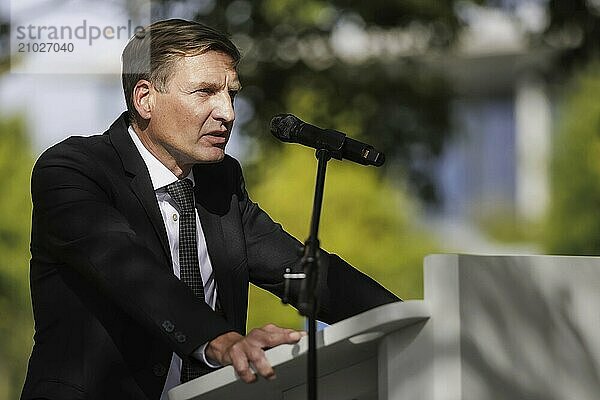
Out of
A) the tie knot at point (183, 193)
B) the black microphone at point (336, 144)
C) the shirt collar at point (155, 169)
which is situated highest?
the shirt collar at point (155, 169)

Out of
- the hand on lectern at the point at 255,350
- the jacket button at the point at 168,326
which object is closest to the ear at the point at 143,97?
the jacket button at the point at 168,326

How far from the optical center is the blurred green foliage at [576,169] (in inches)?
172

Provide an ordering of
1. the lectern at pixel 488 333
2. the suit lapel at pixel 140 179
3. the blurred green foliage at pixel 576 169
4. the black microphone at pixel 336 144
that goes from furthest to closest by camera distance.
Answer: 1. the blurred green foliage at pixel 576 169
2. the suit lapel at pixel 140 179
3. the black microphone at pixel 336 144
4. the lectern at pixel 488 333

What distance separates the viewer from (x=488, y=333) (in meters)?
1.34

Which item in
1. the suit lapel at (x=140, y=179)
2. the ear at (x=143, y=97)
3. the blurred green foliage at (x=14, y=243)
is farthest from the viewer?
the blurred green foliage at (x=14, y=243)

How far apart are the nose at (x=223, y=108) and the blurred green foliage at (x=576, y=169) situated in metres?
2.43

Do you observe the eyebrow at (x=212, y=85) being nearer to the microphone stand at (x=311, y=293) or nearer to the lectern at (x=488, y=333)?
the microphone stand at (x=311, y=293)

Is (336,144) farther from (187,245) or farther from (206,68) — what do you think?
(206,68)

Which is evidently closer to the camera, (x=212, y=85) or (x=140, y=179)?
(x=140, y=179)

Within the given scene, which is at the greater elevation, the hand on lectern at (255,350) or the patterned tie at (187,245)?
the patterned tie at (187,245)

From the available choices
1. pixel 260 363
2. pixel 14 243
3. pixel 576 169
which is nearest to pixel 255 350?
pixel 260 363

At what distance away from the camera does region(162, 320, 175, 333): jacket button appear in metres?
1.63

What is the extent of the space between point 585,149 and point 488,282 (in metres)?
3.18

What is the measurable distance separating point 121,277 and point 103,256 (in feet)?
0.20
